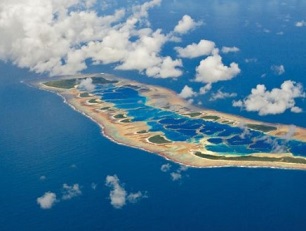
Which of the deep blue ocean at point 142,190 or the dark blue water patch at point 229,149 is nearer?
the deep blue ocean at point 142,190

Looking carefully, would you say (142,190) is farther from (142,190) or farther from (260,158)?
(260,158)

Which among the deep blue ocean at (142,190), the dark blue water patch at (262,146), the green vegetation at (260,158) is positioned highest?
the dark blue water patch at (262,146)

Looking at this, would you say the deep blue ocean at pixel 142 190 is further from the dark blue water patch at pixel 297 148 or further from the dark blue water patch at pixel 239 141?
the dark blue water patch at pixel 239 141

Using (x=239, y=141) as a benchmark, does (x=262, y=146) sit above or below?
below

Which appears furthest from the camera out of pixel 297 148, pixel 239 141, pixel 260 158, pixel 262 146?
pixel 239 141

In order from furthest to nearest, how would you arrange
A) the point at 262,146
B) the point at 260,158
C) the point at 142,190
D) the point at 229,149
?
the point at 262,146, the point at 229,149, the point at 260,158, the point at 142,190

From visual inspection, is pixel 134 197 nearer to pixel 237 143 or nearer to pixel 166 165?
pixel 166 165

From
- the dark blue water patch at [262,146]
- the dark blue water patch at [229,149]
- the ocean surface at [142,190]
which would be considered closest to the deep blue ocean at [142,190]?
the ocean surface at [142,190]

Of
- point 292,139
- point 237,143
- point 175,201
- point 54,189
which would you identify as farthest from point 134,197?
point 292,139

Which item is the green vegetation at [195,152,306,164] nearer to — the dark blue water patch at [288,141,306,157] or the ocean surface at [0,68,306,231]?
the dark blue water patch at [288,141,306,157]

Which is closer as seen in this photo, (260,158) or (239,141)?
(260,158)

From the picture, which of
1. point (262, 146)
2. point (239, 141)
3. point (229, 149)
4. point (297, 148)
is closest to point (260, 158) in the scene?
point (262, 146)
